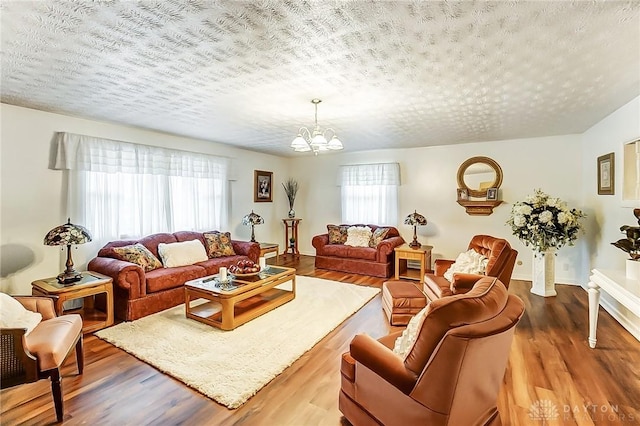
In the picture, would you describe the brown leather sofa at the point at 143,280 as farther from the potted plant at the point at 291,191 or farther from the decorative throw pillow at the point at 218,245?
the potted plant at the point at 291,191

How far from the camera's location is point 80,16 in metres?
1.72

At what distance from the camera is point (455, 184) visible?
574 centimetres

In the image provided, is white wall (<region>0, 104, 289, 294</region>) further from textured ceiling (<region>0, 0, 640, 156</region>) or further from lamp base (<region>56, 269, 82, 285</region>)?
lamp base (<region>56, 269, 82, 285</region>)

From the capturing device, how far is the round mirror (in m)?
5.41

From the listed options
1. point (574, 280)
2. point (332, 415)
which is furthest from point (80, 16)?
point (574, 280)

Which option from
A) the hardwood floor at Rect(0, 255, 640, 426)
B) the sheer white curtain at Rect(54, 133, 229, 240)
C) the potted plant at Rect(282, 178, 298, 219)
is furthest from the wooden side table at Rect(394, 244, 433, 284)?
the sheer white curtain at Rect(54, 133, 229, 240)

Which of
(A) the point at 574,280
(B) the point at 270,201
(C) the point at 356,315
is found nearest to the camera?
(C) the point at 356,315

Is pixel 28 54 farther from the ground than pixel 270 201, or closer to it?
farther from the ground

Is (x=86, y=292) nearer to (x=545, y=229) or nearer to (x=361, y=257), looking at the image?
(x=361, y=257)

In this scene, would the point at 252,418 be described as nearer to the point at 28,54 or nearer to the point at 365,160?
the point at 28,54

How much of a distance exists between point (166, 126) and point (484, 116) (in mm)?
4302

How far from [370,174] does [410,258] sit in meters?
2.09

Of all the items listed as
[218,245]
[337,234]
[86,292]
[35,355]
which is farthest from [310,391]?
[337,234]

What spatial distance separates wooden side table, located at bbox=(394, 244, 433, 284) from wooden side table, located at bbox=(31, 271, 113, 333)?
13.6 feet
